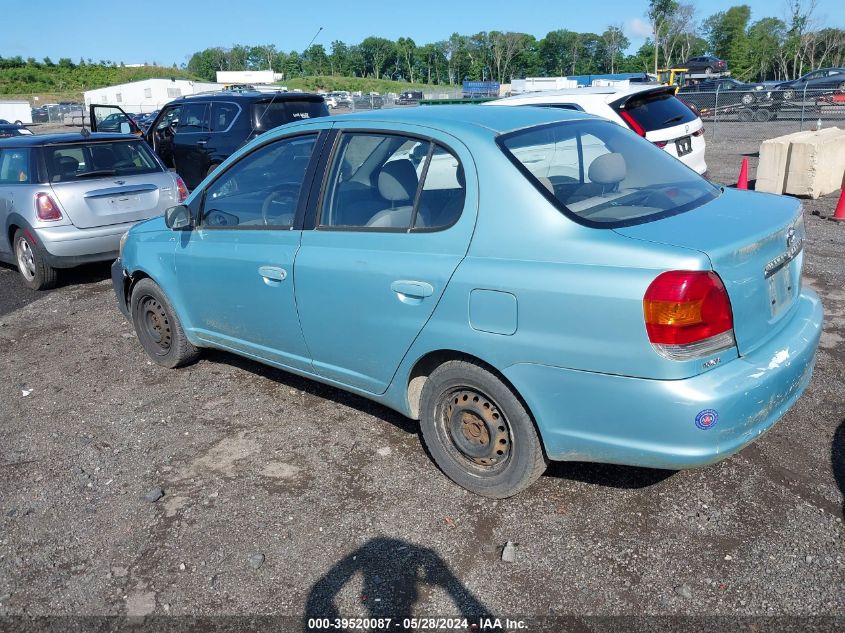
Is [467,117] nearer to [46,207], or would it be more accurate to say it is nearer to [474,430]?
[474,430]

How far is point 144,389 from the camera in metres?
5.13

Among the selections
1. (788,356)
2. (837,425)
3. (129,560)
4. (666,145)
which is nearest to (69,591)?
(129,560)

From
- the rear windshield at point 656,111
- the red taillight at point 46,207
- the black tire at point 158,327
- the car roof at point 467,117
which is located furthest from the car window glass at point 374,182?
the rear windshield at point 656,111

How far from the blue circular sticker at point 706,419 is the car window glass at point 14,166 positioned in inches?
296

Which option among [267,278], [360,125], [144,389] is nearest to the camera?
[360,125]

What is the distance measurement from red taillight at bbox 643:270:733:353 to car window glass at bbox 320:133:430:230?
1282mm

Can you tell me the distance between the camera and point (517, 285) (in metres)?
3.02

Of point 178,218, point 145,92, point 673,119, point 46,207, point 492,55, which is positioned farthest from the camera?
point 492,55

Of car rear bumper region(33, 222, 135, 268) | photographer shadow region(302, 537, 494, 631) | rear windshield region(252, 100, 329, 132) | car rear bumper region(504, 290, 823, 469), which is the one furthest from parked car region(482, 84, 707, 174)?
photographer shadow region(302, 537, 494, 631)

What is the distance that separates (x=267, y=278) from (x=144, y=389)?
65.1 inches

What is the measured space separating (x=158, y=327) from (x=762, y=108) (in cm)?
2486

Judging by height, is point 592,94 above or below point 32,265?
above

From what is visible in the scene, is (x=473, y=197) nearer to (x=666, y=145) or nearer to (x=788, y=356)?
(x=788, y=356)

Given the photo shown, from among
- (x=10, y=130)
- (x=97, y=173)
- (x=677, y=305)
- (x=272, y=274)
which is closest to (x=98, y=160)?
(x=97, y=173)
